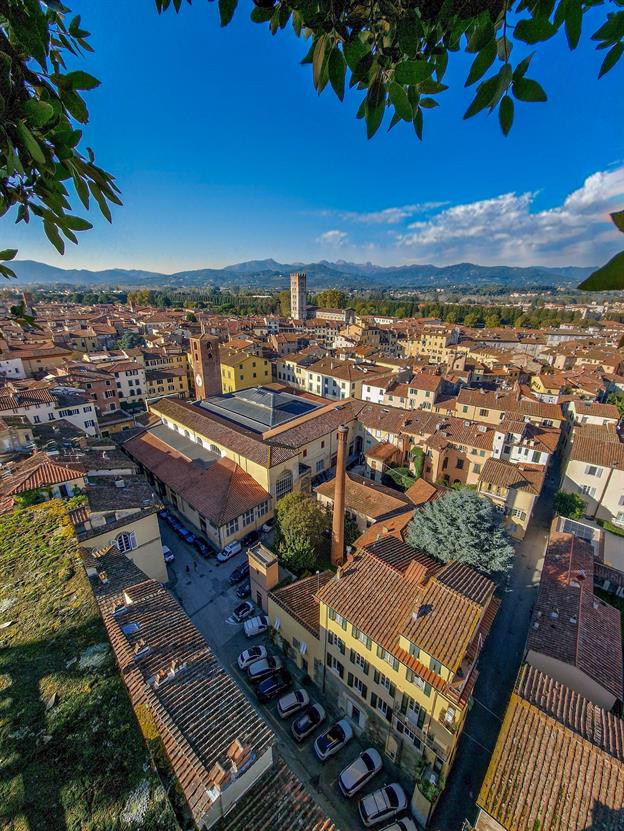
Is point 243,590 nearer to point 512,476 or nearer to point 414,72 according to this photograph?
point 512,476

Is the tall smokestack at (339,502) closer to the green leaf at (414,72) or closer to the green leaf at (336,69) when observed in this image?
the green leaf at (336,69)

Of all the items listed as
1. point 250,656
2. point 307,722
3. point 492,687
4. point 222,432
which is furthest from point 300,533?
point 222,432

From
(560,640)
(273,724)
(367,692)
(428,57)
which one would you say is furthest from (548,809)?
(428,57)

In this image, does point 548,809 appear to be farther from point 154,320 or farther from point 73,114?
point 154,320

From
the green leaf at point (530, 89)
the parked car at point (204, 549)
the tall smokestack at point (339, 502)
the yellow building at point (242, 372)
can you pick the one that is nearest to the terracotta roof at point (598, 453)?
the tall smokestack at point (339, 502)

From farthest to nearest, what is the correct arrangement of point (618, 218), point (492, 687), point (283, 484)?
1. point (283, 484)
2. point (492, 687)
3. point (618, 218)
